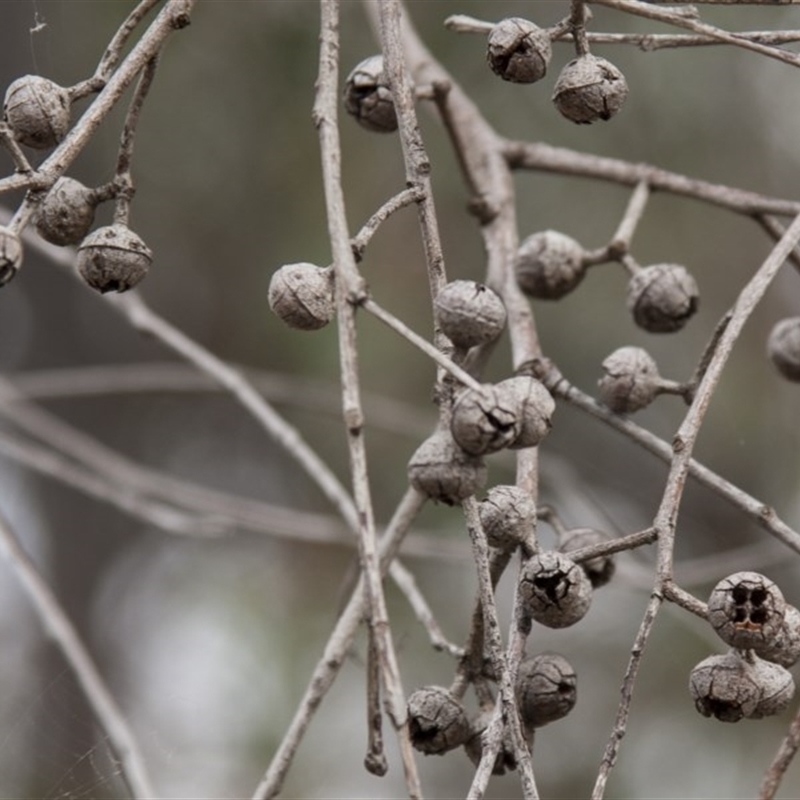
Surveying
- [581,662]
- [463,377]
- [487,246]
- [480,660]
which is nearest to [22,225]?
[463,377]

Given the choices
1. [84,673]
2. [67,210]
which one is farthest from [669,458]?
[84,673]

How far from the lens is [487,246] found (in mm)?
1614

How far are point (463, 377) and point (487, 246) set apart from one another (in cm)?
74

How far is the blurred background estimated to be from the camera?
11.8ft

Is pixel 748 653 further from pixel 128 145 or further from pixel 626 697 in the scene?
pixel 128 145

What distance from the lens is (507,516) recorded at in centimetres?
105

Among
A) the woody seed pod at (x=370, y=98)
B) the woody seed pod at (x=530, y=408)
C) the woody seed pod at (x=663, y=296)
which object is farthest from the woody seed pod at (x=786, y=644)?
the woody seed pod at (x=370, y=98)

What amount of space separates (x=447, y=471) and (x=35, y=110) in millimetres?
398

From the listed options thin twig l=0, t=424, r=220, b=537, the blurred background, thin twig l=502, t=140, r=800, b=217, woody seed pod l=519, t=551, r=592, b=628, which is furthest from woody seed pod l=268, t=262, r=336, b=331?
the blurred background

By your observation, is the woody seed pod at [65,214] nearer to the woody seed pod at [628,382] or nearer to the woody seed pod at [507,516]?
the woody seed pod at [507,516]

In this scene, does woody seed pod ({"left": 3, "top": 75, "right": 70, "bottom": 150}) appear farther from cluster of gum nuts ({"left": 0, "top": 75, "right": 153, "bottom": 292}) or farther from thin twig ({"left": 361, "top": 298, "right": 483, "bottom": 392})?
thin twig ({"left": 361, "top": 298, "right": 483, "bottom": 392})

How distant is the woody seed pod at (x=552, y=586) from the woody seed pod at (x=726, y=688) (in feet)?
0.39

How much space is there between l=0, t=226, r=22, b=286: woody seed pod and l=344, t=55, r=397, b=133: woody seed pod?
600 mm

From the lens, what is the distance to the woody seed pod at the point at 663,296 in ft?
5.19
